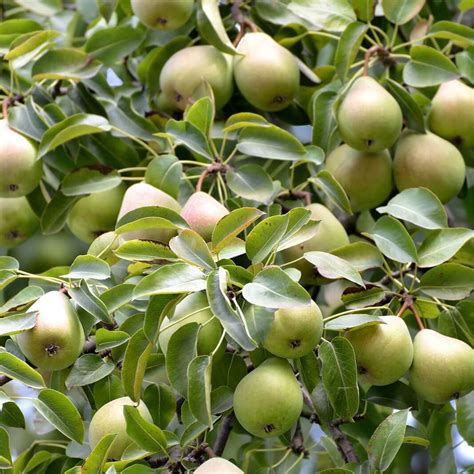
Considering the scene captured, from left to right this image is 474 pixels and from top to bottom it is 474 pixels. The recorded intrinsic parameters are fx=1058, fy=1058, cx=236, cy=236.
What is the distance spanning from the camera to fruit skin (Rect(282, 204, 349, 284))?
5.02 ft

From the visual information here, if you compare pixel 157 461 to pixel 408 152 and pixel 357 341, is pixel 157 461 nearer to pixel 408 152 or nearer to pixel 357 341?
pixel 357 341

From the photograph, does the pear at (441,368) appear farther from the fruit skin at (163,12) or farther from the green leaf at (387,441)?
the fruit skin at (163,12)

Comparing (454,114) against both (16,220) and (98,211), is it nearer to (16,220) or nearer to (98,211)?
(98,211)

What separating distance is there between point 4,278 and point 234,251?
296mm

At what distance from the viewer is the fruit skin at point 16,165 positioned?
160 cm

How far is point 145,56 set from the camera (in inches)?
77.2

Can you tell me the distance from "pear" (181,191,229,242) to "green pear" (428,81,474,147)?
45cm

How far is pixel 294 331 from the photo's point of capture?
125cm

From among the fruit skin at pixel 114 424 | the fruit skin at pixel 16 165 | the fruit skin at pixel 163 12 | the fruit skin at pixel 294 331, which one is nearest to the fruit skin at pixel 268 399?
the fruit skin at pixel 294 331

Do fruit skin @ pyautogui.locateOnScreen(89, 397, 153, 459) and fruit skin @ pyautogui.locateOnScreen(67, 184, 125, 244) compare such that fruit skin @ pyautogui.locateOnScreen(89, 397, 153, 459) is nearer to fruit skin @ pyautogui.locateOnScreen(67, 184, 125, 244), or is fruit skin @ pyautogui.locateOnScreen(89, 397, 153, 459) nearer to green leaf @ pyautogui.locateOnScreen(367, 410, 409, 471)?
green leaf @ pyautogui.locateOnScreen(367, 410, 409, 471)

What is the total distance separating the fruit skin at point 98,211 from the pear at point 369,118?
1.23ft

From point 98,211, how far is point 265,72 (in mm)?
346

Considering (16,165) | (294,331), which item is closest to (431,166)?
(294,331)

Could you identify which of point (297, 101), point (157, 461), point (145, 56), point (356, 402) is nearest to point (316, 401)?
point (356, 402)
